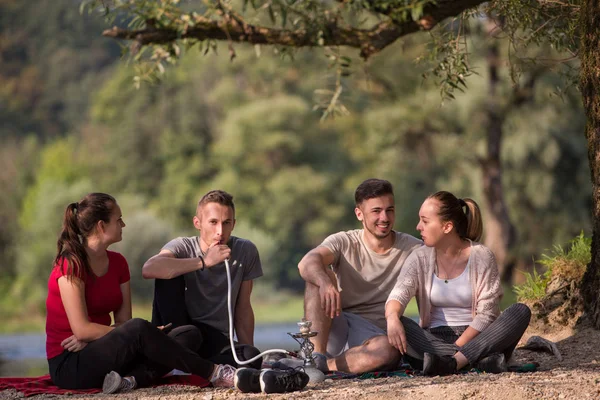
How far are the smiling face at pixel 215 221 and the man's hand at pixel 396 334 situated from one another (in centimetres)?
106

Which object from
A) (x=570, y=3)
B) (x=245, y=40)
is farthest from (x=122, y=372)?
(x=570, y=3)

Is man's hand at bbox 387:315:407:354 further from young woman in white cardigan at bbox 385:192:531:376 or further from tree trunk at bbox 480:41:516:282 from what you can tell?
tree trunk at bbox 480:41:516:282

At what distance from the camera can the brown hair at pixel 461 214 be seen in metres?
5.20

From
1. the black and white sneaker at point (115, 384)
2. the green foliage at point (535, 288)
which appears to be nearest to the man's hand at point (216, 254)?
the black and white sneaker at point (115, 384)

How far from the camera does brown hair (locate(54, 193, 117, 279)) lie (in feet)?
16.2

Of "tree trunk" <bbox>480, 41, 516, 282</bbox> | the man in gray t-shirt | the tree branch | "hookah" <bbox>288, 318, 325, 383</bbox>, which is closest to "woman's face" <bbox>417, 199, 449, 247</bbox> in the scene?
"hookah" <bbox>288, 318, 325, 383</bbox>

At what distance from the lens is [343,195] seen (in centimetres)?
3164

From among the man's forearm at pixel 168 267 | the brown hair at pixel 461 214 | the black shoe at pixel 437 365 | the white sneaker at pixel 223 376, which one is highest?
the brown hair at pixel 461 214

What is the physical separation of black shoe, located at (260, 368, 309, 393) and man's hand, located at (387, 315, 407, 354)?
2.03 ft

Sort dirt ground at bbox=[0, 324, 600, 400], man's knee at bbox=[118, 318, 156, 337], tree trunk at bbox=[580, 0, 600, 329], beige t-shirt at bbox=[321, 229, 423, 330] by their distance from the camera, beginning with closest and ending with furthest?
dirt ground at bbox=[0, 324, 600, 400] < man's knee at bbox=[118, 318, 156, 337] < beige t-shirt at bbox=[321, 229, 423, 330] < tree trunk at bbox=[580, 0, 600, 329]

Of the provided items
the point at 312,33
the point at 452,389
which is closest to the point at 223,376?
the point at 452,389

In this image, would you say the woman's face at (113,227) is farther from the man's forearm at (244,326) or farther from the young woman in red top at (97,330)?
the man's forearm at (244,326)

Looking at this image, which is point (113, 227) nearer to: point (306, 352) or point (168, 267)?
point (168, 267)

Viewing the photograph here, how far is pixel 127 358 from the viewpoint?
491 cm
